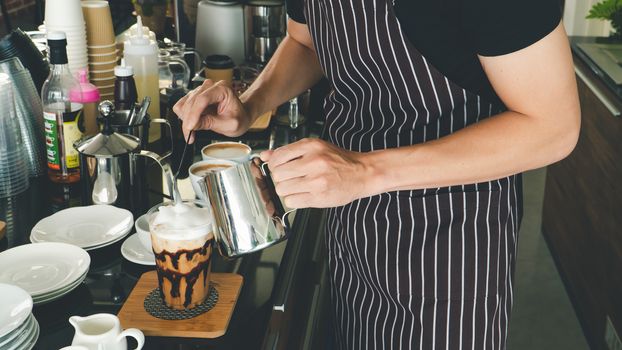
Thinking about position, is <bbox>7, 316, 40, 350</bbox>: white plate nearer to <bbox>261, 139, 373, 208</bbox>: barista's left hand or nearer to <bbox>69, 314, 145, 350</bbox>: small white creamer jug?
<bbox>69, 314, 145, 350</bbox>: small white creamer jug

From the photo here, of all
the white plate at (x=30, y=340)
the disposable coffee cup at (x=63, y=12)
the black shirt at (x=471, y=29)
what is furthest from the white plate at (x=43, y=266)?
the disposable coffee cup at (x=63, y=12)

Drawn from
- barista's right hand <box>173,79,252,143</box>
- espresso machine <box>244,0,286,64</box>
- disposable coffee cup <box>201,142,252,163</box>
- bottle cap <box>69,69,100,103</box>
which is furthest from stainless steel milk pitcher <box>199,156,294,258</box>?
espresso machine <box>244,0,286,64</box>

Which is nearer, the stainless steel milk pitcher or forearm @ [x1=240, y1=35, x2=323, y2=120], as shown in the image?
the stainless steel milk pitcher

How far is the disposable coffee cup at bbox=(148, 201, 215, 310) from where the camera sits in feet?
3.81

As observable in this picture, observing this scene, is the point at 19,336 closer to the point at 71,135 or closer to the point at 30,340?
the point at 30,340

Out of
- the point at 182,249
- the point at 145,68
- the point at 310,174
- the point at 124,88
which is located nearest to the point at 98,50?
the point at 145,68

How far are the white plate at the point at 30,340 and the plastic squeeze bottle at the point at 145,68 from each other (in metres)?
0.94

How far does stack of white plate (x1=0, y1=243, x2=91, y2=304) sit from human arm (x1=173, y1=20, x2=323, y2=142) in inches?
11.2

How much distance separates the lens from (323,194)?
1089mm

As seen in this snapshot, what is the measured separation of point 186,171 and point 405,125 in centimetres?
71

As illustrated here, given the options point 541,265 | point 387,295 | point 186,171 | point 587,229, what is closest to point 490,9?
point 387,295

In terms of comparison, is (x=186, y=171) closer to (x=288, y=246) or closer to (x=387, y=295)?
(x=288, y=246)

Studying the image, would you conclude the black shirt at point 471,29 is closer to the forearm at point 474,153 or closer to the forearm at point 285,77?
the forearm at point 474,153

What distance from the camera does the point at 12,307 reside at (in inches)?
44.1
